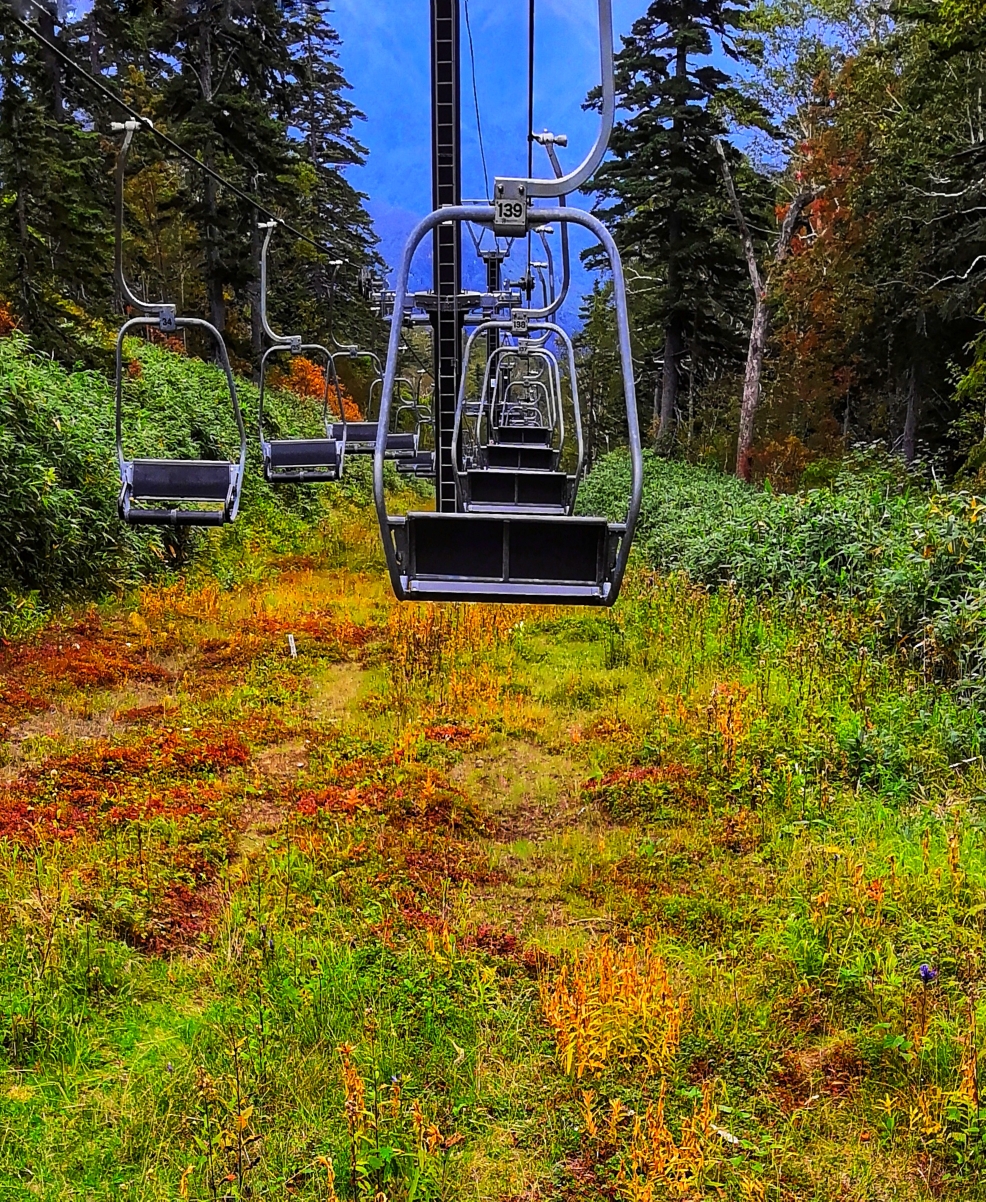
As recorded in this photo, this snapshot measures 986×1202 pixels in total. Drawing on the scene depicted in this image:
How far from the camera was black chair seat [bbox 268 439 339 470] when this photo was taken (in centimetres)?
870

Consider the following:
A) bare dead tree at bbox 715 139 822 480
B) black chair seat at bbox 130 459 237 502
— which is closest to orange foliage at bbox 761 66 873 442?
bare dead tree at bbox 715 139 822 480

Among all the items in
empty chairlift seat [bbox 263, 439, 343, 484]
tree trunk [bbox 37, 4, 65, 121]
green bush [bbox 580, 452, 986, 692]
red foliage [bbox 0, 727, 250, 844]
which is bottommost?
red foliage [bbox 0, 727, 250, 844]

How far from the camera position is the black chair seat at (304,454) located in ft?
28.6

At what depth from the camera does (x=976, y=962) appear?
12.1ft

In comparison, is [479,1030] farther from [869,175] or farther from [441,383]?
[869,175]

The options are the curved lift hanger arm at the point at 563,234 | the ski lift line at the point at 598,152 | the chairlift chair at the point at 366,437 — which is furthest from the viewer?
the chairlift chair at the point at 366,437

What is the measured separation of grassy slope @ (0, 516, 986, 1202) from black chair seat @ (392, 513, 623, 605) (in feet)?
5.48

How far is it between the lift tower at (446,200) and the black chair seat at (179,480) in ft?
5.04

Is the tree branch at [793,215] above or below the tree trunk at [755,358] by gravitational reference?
above

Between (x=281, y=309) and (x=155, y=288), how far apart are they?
25.5 ft

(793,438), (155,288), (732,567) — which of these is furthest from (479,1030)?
(155,288)

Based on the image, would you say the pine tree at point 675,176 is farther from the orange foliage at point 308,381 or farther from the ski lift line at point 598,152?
the ski lift line at point 598,152

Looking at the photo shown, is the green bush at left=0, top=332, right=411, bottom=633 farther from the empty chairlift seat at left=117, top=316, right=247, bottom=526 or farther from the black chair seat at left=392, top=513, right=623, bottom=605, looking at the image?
the black chair seat at left=392, top=513, right=623, bottom=605

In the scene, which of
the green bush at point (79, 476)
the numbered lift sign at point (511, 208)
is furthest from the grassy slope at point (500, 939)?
the numbered lift sign at point (511, 208)
